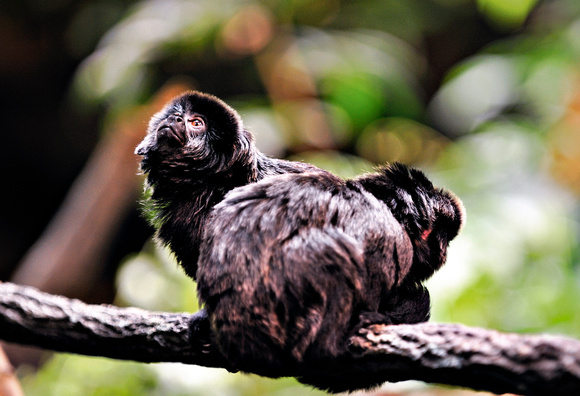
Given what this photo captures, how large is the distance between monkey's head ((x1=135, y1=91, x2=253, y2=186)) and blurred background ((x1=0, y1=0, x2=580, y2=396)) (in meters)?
1.97

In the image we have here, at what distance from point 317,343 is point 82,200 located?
4423mm

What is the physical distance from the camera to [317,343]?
1.51m

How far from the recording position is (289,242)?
1.54m

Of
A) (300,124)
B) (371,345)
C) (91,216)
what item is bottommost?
(371,345)

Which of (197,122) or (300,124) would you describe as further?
(300,124)

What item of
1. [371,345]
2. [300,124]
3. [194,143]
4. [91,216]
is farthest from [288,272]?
[91,216]

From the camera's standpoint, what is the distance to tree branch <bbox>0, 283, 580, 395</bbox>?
130 cm

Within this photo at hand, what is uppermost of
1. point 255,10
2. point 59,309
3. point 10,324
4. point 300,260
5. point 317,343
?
point 255,10

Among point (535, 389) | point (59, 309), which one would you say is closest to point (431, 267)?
point (535, 389)

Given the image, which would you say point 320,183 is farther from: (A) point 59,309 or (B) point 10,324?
(B) point 10,324

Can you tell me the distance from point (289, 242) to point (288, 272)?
0.26 feet

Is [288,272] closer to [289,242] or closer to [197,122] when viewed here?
[289,242]

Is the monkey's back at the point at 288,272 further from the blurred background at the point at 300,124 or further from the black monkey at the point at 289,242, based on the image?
the blurred background at the point at 300,124

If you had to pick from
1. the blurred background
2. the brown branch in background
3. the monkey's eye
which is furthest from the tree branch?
the brown branch in background
